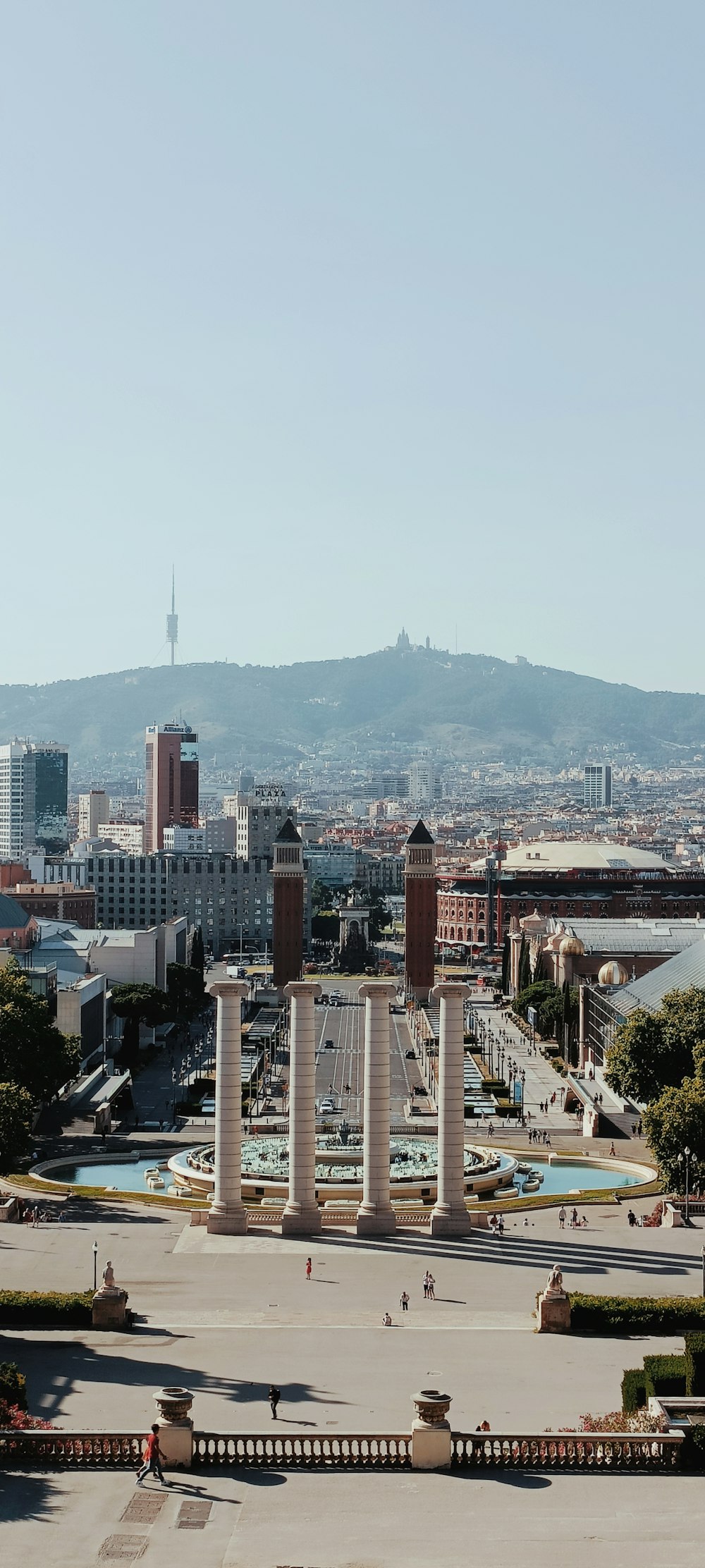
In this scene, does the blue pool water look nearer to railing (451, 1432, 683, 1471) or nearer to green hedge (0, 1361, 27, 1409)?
green hedge (0, 1361, 27, 1409)

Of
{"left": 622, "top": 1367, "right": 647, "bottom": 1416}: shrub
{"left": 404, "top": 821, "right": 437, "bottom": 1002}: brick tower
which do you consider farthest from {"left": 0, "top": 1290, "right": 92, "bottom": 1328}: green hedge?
{"left": 404, "top": 821, "right": 437, "bottom": 1002}: brick tower

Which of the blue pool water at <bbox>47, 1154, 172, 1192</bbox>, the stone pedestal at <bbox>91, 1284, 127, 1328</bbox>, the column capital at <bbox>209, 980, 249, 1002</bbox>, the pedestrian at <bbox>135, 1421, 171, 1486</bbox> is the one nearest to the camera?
the pedestrian at <bbox>135, 1421, 171, 1486</bbox>

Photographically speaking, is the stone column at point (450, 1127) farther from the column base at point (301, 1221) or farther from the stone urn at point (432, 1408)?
the stone urn at point (432, 1408)

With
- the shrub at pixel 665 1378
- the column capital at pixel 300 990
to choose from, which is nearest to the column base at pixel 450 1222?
the column capital at pixel 300 990

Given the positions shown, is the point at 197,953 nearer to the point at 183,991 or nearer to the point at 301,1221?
the point at 183,991

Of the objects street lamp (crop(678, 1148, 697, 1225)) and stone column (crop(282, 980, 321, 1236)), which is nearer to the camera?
stone column (crop(282, 980, 321, 1236))

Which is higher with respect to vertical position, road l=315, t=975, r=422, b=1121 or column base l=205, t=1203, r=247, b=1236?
column base l=205, t=1203, r=247, b=1236

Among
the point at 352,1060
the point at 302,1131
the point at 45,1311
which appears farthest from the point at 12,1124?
the point at 352,1060
